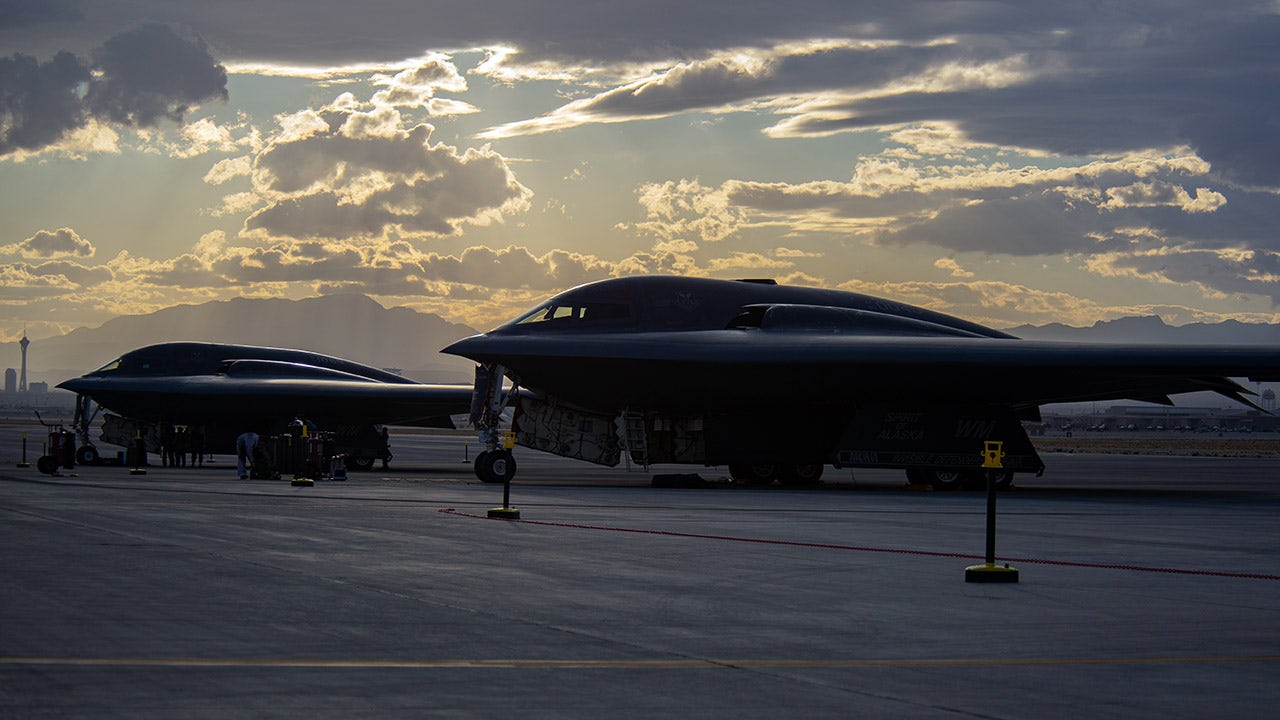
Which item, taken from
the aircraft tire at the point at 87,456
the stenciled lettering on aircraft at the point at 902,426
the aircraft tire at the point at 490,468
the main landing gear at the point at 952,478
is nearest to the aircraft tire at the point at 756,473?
the main landing gear at the point at 952,478

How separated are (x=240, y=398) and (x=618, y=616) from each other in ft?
114

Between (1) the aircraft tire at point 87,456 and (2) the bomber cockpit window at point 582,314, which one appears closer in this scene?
(2) the bomber cockpit window at point 582,314

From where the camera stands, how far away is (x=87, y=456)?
43469 mm

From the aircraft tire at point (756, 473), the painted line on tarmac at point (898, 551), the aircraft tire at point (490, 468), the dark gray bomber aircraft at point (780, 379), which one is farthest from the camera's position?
the aircraft tire at point (756, 473)

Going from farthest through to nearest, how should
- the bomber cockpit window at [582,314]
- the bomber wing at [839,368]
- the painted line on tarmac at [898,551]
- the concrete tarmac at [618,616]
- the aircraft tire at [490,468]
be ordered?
1. the bomber cockpit window at [582,314]
2. the aircraft tire at [490,468]
3. the bomber wing at [839,368]
4. the painted line on tarmac at [898,551]
5. the concrete tarmac at [618,616]

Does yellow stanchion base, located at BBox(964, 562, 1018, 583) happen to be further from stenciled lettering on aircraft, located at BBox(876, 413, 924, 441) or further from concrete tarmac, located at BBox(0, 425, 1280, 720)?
stenciled lettering on aircraft, located at BBox(876, 413, 924, 441)

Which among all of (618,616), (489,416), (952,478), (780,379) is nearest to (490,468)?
(489,416)

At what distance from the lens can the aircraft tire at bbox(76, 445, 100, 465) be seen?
141ft

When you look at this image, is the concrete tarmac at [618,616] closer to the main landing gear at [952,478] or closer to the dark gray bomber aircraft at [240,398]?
the main landing gear at [952,478]

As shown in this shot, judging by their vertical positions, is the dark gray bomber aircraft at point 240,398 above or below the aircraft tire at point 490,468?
above

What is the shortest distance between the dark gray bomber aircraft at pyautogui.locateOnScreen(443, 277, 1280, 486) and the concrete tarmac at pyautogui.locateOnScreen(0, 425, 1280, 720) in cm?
933

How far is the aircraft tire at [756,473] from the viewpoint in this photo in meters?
34.4

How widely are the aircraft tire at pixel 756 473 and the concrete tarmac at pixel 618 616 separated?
13827 millimetres

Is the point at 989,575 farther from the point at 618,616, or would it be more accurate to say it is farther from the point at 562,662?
the point at 562,662
